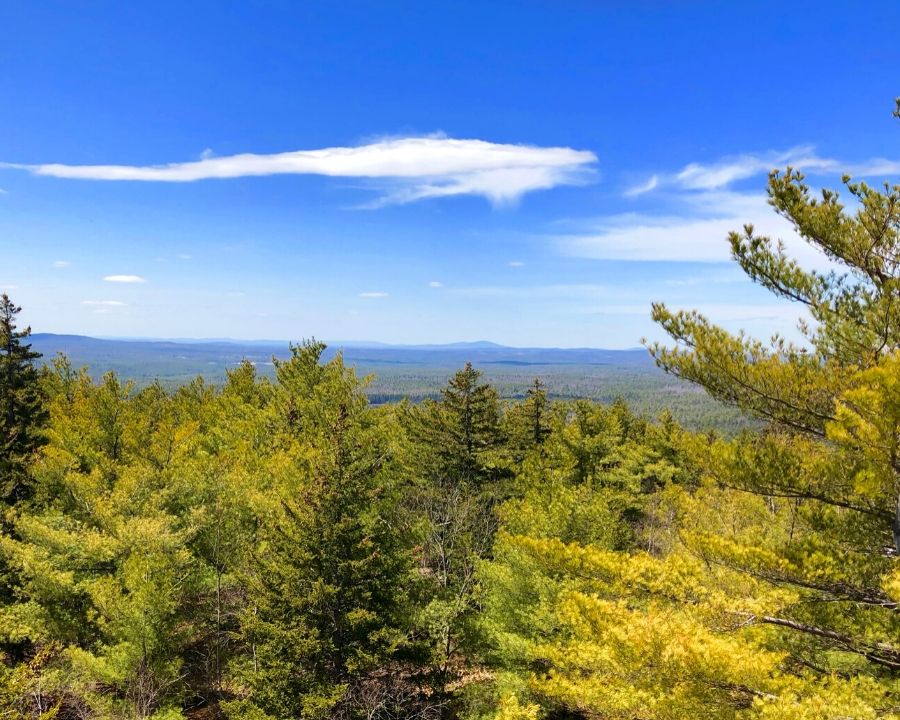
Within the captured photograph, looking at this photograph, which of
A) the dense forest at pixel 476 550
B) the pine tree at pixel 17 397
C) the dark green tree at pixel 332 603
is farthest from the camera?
the pine tree at pixel 17 397

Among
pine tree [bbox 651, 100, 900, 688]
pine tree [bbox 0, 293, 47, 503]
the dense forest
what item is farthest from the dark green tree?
pine tree [bbox 0, 293, 47, 503]

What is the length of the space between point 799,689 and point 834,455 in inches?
132

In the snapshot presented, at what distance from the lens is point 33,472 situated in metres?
22.4

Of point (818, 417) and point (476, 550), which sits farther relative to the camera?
point (476, 550)

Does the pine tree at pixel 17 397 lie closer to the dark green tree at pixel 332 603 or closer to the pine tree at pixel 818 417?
the dark green tree at pixel 332 603

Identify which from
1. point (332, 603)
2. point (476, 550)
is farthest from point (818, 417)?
point (476, 550)

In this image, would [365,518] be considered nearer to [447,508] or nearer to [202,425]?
[447,508]

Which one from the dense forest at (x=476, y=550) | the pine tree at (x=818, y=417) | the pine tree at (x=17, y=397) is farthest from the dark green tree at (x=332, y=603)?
the pine tree at (x=17, y=397)

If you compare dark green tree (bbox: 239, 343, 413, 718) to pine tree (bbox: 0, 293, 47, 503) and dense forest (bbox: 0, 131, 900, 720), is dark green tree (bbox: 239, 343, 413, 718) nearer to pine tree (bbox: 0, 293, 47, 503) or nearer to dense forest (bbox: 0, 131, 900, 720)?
dense forest (bbox: 0, 131, 900, 720)

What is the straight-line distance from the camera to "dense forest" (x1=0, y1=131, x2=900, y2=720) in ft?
23.5

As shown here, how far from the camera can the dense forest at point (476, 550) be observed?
7148 millimetres

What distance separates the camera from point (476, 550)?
77.7 feet

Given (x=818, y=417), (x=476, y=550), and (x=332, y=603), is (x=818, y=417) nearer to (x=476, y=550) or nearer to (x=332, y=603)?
(x=332, y=603)

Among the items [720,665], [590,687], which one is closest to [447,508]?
[590,687]
